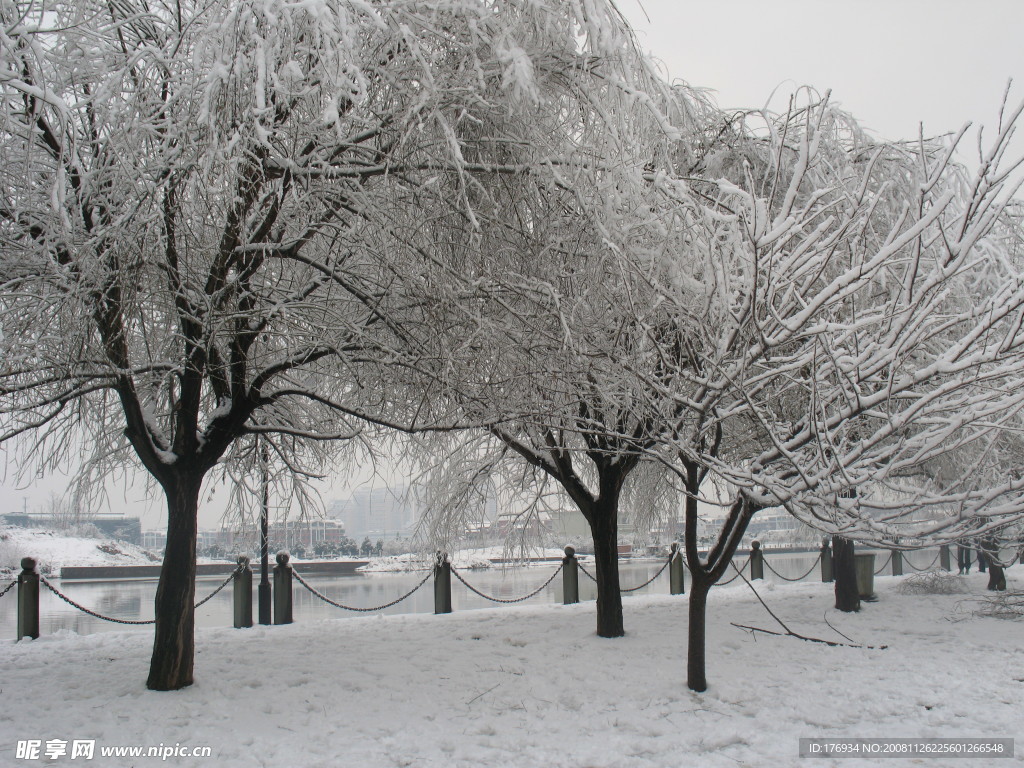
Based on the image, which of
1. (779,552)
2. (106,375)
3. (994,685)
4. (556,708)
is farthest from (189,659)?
(779,552)

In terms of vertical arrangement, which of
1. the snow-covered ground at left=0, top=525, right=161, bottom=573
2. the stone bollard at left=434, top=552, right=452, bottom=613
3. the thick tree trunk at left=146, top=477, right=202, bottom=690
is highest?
the thick tree trunk at left=146, top=477, right=202, bottom=690

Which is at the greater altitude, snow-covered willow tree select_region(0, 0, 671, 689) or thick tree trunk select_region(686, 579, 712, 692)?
snow-covered willow tree select_region(0, 0, 671, 689)

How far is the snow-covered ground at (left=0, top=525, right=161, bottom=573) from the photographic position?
33.0 m

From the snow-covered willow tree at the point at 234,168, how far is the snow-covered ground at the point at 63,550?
94.8ft

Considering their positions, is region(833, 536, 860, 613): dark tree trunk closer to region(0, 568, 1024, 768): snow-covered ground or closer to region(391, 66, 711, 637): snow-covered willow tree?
region(0, 568, 1024, 768): snow-covered ground

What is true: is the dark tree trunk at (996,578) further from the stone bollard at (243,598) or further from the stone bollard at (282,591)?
the stone bollard at (243,598)

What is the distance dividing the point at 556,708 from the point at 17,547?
3682 centimetres

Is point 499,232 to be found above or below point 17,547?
above

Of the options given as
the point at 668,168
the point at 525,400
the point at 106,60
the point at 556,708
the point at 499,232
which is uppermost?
the point at 106,60

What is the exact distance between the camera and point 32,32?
4.82 meters

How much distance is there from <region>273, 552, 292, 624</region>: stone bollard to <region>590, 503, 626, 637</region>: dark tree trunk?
4.64 meters

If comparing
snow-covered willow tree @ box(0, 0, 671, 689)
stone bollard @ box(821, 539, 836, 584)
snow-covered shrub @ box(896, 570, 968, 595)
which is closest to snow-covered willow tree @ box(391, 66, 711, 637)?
snow-covered willow tree @ box(0, 0, 671, 689)

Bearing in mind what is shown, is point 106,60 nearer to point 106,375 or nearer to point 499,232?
point 106,375

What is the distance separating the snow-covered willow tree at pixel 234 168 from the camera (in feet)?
15.6
